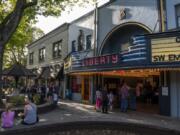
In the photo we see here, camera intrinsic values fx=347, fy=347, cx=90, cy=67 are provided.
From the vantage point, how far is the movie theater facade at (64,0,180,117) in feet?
56.3

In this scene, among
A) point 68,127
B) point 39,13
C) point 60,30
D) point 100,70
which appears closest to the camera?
point 68,127

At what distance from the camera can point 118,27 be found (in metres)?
23.4

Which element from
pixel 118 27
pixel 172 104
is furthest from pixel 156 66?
pixel 118 27

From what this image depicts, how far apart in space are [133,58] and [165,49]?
2.12 meters

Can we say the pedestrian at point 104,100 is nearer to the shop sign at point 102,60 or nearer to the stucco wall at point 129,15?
the shop sign at point 102,60

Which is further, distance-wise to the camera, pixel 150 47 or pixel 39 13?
pixel 39 13

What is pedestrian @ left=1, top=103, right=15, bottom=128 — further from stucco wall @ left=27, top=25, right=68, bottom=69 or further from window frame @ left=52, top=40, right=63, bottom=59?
window frame @ left=52, top=40, right=63, bottom=59

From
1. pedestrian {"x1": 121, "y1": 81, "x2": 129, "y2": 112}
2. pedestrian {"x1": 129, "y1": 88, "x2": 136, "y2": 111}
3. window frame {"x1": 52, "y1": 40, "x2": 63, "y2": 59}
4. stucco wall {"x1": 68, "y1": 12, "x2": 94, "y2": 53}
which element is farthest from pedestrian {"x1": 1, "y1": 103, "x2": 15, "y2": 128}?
window frame {"x1": 52, "y1": 40, "x2": 63, "y2": 59}

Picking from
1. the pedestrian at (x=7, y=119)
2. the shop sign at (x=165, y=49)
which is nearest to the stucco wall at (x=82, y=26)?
the shop sign at (x=165, y=49)

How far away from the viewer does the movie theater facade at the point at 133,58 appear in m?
17.2

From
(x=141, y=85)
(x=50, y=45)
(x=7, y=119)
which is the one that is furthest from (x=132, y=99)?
(x=50, y=45)

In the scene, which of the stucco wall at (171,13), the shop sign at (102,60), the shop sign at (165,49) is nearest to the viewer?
the shop sign at (165,49)

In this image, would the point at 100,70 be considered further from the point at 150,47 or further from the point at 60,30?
the point at 60,30

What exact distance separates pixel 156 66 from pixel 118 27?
275 inches
